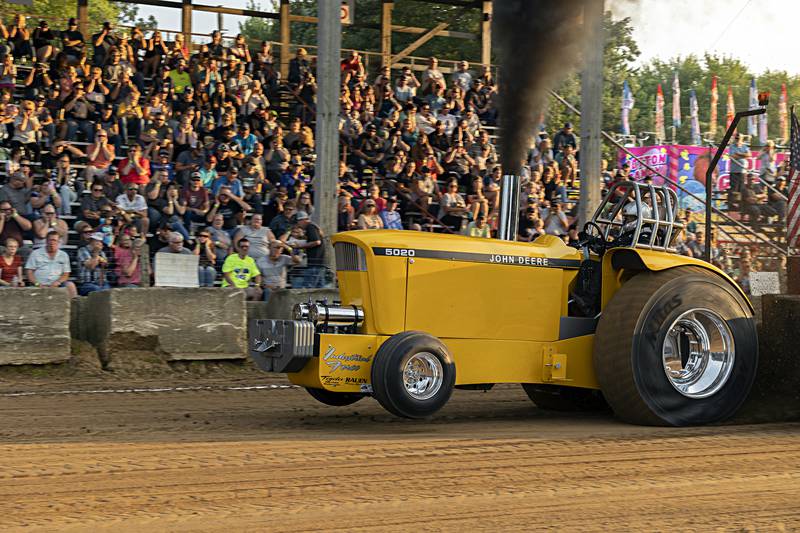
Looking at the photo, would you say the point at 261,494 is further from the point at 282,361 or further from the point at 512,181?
the point at 512,181

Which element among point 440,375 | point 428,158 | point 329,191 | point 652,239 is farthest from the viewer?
point 428,158

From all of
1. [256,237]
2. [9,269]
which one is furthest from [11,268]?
[256,237]

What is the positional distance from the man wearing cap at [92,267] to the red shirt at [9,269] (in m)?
0.68

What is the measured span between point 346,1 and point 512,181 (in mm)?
15419

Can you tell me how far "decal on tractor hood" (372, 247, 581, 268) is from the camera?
25.0 feet

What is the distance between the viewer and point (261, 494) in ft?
17.5

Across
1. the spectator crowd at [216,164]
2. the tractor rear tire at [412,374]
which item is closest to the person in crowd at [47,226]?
the spectator crowd at [216,164]

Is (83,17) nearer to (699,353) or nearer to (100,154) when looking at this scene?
(100,154)

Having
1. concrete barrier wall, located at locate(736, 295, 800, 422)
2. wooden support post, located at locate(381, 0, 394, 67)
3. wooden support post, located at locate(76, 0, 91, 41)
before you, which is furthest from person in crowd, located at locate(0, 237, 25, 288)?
wooden support post, located at locate(381, 0, 394, 67)

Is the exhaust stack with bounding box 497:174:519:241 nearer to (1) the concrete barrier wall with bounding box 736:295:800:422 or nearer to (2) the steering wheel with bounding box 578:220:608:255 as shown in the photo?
(2) the steering wheel with bounding box 578:220:608:255

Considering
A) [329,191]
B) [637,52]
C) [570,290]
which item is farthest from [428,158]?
[637,52]

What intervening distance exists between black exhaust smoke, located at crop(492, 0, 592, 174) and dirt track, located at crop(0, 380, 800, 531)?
2667 mm

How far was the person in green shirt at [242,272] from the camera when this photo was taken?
40.4 feet

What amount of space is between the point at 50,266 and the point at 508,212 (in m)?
5.33
